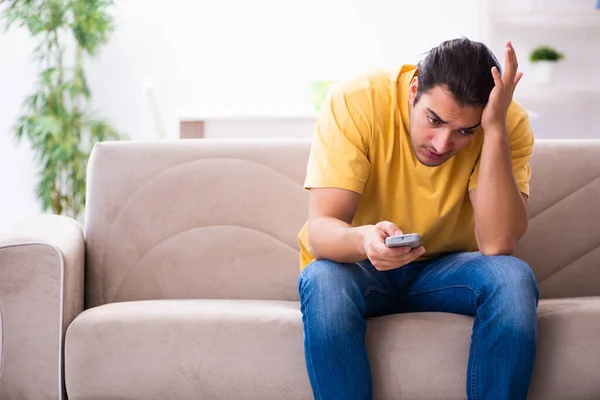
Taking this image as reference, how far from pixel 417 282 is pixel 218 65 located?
9.72 ft

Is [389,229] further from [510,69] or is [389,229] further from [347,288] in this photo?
[510,69]

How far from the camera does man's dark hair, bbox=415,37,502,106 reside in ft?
5.14

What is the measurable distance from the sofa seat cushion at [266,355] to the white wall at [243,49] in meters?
2.88

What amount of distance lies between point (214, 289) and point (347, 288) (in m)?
0.61

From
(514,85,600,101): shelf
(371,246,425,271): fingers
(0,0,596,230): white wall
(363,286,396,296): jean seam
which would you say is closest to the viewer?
(371,246,425,271): fingers

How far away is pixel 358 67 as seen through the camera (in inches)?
174

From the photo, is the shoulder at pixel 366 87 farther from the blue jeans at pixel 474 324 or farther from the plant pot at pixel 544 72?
the plant pot at pixel 544 72

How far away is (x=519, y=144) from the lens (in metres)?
1.79

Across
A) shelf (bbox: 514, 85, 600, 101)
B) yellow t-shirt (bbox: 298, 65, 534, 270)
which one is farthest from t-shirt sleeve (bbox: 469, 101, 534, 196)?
shelf (bbox: 514, 85, 600, 101)

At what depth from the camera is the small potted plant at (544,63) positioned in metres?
4.22

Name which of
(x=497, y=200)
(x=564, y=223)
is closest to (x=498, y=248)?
(x=497, y=200)

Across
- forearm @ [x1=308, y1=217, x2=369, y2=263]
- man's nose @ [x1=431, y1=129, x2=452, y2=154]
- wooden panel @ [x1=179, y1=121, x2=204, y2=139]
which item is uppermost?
man's nose @ [x1=431, y1=129, x2=452, y2=154]

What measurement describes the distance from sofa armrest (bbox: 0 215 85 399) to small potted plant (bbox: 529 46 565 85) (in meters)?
3.23

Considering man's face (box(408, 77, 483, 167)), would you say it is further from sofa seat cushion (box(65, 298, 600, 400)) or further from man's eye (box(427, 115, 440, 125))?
sofa seat cushion (box(65, 298, 600, 400))
